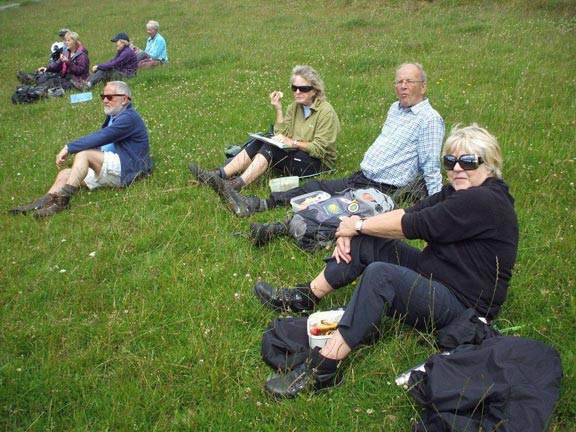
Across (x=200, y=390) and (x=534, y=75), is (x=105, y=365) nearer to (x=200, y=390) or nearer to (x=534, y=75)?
(x=200, y=390)

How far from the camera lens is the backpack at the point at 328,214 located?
5.29 metres

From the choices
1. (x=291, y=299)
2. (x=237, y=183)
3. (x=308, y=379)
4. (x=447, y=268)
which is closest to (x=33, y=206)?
(x=237, y=183)

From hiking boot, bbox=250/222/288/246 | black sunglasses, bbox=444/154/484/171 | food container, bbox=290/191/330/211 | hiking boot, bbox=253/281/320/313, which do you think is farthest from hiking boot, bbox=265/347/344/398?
food container, bbox=290/191/330/211

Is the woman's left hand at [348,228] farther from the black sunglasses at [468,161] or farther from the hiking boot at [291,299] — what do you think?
the black sunglasses at [468,161]

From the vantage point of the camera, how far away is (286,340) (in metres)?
3.85

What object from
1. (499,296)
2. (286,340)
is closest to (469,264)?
(499,296)

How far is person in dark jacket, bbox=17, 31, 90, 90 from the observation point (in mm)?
13609

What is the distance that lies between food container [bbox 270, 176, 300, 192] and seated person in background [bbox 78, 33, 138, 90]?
8.92 meters

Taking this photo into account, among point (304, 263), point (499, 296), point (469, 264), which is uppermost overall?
point (469, 264)

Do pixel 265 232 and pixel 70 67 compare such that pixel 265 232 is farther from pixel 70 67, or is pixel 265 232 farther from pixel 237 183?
pixel 70 67

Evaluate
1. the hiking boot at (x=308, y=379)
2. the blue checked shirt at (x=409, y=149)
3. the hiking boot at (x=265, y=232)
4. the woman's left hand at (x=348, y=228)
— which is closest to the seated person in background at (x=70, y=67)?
the blue checked shirt at (x=409, y=149)

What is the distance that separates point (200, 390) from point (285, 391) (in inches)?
23.0

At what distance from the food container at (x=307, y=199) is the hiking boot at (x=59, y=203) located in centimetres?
278

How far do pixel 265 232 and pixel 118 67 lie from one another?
10.5m
